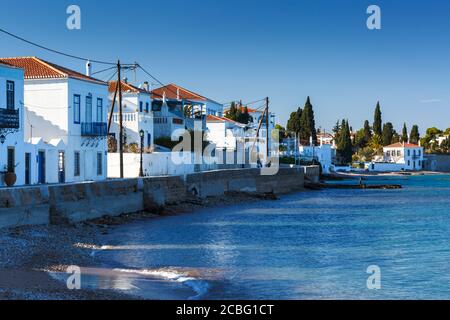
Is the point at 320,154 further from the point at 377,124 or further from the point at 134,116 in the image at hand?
the point at 134,116

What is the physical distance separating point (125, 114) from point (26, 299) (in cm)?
4626

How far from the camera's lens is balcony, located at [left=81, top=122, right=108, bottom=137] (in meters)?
44.0

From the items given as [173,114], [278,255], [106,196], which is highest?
[173,114]

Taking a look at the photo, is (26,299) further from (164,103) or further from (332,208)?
(164,103)

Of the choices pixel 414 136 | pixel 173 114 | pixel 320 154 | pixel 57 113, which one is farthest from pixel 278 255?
pixel 414 136

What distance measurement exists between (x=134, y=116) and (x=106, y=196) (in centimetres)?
2505

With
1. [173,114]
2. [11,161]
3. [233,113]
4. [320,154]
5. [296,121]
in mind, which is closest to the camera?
[11,161]

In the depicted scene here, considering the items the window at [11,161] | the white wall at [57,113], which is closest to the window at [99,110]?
the white wall at [57,113]

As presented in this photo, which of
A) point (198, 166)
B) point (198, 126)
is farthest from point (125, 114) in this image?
point (198, 126)

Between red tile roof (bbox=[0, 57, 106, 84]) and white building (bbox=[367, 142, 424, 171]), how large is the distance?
405 ft

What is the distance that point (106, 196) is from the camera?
116 feet

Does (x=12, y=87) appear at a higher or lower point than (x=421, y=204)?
higher
